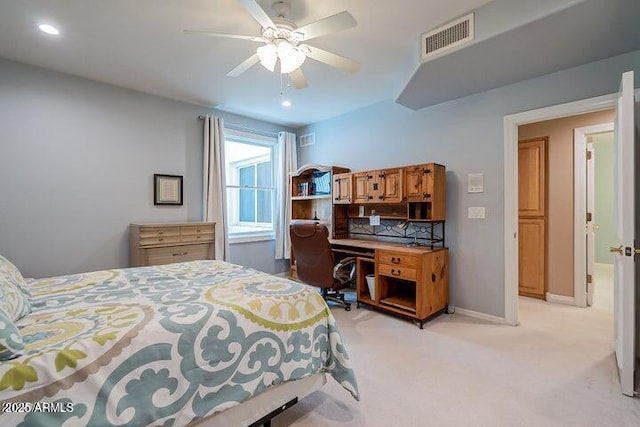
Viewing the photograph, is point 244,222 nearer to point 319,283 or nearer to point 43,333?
point 319,283

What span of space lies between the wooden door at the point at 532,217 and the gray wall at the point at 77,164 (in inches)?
181

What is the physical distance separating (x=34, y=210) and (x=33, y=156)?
55 cm

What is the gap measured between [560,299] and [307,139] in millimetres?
4306

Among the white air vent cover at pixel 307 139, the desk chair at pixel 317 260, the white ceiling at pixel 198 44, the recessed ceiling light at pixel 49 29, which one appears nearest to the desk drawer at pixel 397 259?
the desk chair at pixel 317 260

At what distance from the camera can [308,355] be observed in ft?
5.50

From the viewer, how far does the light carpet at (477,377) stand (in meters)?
1.73

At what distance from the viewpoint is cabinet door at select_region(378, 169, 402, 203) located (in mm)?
3468

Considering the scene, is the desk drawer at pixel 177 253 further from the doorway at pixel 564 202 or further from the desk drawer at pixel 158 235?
the doorway at pixel 564 202

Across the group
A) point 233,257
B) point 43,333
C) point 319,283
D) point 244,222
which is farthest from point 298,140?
point 43,333

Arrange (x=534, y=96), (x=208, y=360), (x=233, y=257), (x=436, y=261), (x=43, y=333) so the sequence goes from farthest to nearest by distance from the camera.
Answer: (x=233, y=257)
(x=436, y=261)
(x=534, y=96)
(x=208, y=360)
(x=43, y=333)

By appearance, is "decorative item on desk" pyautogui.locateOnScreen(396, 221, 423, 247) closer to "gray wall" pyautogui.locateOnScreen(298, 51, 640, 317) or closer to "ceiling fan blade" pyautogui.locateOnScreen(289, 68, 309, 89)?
"gray wall" pyautogui.locateOnScreen(298, 51, 640, 317)

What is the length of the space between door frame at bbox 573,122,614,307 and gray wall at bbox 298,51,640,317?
1262 mm

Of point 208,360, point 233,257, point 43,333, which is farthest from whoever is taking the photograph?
point 233,257

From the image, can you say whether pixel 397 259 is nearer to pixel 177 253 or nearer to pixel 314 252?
pixel 314 252
